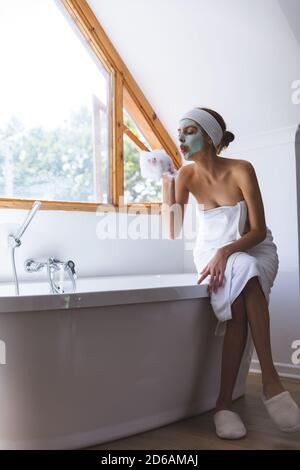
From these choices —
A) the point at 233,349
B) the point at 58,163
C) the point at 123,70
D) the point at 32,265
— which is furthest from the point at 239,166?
the point at 123,70

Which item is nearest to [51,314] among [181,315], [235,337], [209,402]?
[181,315]

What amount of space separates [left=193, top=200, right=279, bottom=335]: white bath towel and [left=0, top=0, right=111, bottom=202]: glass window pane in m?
1.23

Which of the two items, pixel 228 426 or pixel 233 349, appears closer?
pixel 228 426

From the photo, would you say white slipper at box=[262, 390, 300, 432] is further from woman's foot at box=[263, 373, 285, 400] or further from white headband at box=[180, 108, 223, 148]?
white headband at box=[180, 108, 223, 148]

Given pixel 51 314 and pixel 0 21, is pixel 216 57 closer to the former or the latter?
pixel 0 21

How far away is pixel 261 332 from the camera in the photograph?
2139mm

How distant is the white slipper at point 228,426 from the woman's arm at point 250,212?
22.9 inches

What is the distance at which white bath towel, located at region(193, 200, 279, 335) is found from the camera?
220 cm

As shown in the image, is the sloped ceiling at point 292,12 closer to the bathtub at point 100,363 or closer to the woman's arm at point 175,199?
the woman's arm at point 175,199

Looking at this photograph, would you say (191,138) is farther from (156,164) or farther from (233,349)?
(233,349)

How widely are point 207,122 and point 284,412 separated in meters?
1.14

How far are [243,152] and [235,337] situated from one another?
1.47 meters

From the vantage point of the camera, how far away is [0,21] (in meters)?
3.25

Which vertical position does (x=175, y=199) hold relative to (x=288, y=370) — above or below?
above
